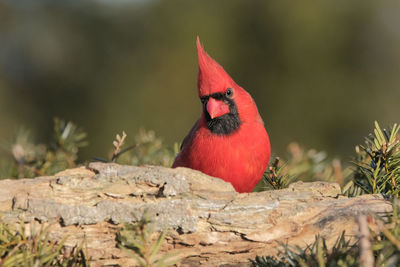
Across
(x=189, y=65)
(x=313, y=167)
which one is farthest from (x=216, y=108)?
(x=189, y=65)

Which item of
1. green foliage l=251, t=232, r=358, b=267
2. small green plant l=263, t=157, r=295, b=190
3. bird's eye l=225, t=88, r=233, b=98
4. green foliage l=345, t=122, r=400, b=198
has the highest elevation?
bird's eye l=225, t=88, r=233, b=98

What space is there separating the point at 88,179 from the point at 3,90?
773cm

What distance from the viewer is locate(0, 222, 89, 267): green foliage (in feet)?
4.31

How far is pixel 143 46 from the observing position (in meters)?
8.52

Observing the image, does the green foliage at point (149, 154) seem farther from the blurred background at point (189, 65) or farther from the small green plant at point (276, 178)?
the blurred background at point (189, 65)

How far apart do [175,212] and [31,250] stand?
1.49ft

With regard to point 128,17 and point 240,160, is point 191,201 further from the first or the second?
point 128,17

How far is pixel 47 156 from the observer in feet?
8.96

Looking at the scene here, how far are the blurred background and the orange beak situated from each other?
4.57 metres

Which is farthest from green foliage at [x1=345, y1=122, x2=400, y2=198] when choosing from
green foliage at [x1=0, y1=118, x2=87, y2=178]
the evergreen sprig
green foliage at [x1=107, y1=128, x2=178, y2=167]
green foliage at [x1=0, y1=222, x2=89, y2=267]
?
green foliage at [x1=0, y1=118, x2=87, y2=178]

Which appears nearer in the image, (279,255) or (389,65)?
(279,255)

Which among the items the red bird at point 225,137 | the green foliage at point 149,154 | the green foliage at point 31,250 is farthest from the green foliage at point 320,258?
the green foliage at point 149,154

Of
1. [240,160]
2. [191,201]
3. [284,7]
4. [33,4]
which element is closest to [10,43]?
[33,4]

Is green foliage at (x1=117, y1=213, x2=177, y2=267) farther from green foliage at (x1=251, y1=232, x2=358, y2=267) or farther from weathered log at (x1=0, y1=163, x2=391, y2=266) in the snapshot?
green foliage at (x1=251, y1=232, x2=358, y2=267)
